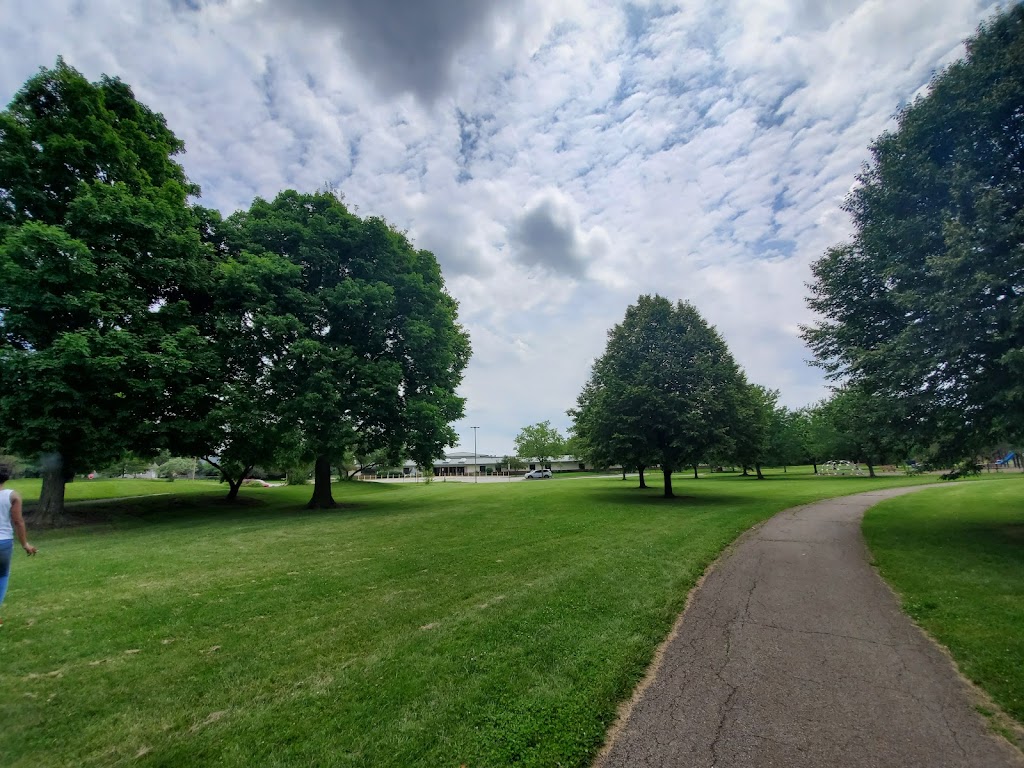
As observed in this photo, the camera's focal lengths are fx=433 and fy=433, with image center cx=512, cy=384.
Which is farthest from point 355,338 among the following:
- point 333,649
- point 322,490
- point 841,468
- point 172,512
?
Answer: point 841,468

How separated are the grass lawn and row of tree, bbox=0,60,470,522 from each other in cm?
1582

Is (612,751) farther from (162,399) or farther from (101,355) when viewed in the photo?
(162,399)

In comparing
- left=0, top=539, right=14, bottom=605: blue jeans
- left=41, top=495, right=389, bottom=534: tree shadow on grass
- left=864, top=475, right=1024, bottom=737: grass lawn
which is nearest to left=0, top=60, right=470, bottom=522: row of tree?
left=41, top=495, right=389, bottom=534: tree shadow on grass

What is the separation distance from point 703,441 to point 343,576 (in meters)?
17.3

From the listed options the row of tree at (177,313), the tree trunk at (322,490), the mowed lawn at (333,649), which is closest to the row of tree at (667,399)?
the row of tree at (177,313)

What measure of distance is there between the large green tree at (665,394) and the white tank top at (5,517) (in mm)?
19632

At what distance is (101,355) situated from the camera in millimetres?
13539

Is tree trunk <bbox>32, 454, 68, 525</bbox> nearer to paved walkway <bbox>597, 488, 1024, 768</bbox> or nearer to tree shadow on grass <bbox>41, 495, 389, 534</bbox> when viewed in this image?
tree shadow on grass <bbox>41, 495, 389, 534</bbox>

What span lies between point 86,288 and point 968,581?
77.2ft

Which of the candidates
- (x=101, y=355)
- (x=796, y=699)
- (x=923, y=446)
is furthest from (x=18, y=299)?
(x=923, y=446)

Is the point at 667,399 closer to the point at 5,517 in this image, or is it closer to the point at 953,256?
the point at 953,256

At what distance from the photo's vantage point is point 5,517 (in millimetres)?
5652

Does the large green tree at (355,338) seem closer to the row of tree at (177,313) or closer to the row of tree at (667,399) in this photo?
the row of tree at (177,313)

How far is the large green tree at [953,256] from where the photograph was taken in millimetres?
9320
